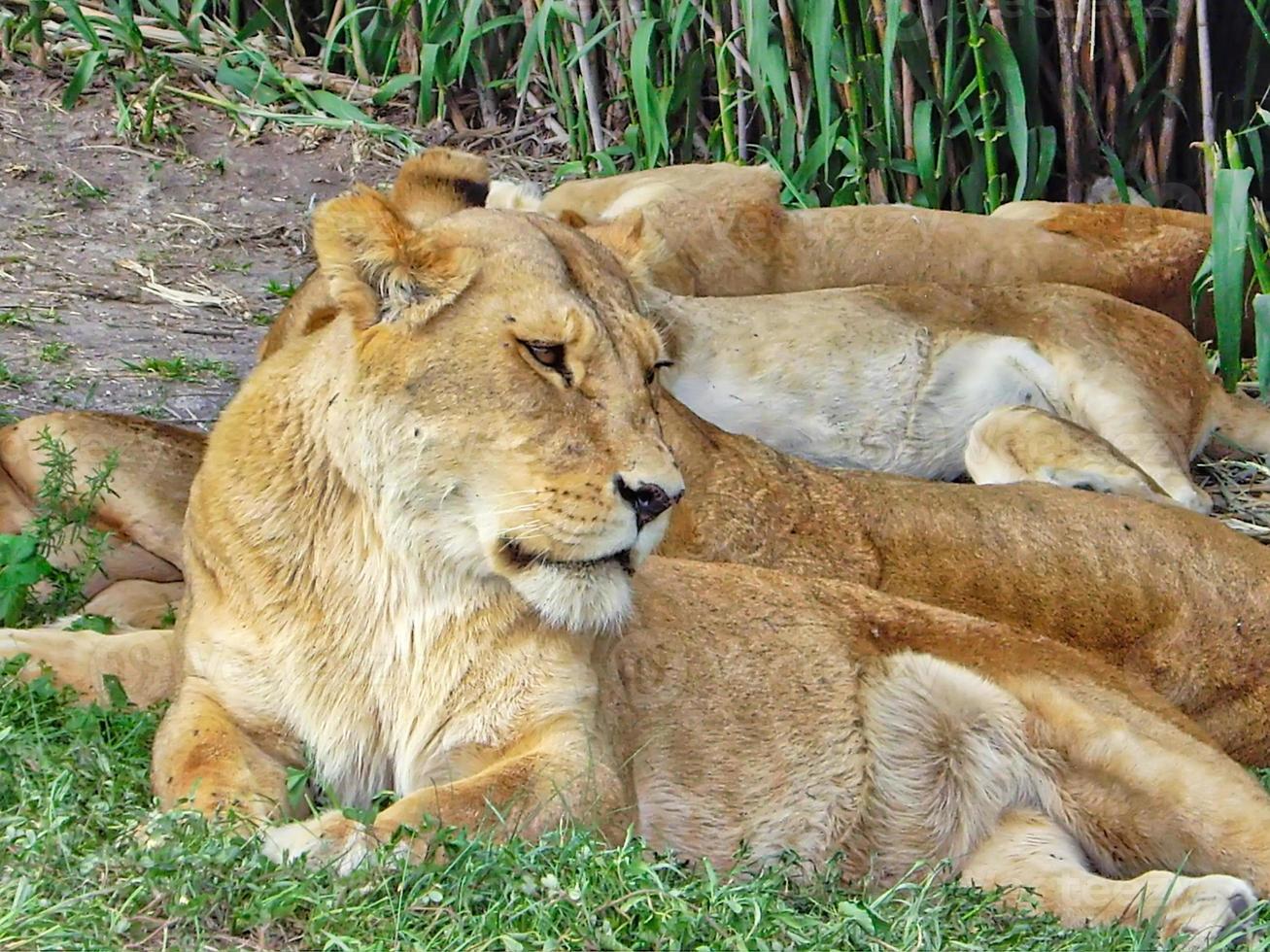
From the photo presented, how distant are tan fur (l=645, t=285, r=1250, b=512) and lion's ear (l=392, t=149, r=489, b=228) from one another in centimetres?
227

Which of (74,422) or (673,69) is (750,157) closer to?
(673,69)

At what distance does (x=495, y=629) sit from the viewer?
3.39 metres

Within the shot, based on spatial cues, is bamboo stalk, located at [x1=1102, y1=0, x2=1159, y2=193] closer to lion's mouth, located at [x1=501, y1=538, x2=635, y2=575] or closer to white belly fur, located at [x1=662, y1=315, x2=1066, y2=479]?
white belly fur, located at [x1=662, y1=315, x2=1066, y2=479]

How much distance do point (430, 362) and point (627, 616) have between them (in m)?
0.54

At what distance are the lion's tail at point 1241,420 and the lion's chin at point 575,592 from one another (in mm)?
3494

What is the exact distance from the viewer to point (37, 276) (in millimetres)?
7246

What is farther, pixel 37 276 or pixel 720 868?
pixel 37 276

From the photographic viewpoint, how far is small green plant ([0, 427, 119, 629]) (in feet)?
15.5

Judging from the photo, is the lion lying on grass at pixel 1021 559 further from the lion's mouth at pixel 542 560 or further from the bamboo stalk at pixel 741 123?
the bamboo stalk at pixel 741 123

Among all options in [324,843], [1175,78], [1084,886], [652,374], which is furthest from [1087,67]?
[324,843]

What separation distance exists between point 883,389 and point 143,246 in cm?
291

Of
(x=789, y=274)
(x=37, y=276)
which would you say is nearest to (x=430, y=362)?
(x=789, y=274)

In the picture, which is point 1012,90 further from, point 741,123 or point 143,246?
point 143,246

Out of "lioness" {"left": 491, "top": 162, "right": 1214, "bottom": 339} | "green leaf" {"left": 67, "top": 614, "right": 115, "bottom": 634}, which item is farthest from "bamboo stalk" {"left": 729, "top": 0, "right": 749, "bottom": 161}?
"green leaf" {"left": 67, "top": 614, "right": 115, "bottom": 634}
